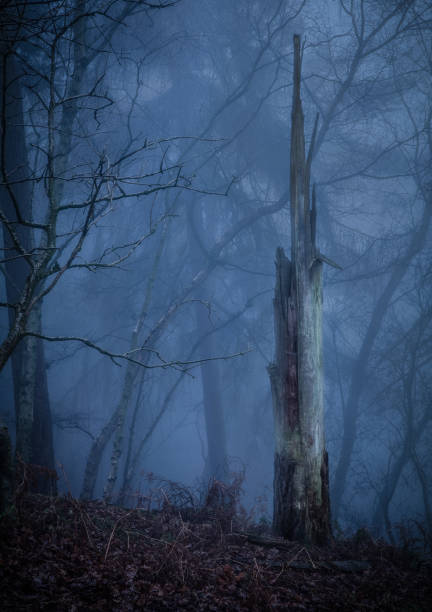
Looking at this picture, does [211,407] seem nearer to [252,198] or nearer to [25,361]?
[252,198]

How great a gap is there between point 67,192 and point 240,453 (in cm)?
1238

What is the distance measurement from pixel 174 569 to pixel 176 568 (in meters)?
0.02

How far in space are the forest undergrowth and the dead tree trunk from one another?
14.1 inches

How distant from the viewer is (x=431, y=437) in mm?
10977

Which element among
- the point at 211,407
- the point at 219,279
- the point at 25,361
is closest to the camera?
the point at 25,361

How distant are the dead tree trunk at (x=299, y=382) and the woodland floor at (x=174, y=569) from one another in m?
0.39

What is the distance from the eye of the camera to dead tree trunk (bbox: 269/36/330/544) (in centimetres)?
414

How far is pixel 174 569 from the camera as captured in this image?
292cm

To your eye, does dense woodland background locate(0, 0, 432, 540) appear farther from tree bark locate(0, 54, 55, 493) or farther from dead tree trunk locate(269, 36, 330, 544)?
dead tree trunk locate(269, 36, 330, 544)

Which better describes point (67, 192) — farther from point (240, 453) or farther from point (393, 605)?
point (240, 453)

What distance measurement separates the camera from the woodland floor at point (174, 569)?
2424 millimetres

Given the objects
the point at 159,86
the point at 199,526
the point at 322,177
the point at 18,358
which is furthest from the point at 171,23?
the point at 199,526

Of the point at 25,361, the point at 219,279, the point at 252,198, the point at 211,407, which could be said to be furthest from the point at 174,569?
the point at 219,279

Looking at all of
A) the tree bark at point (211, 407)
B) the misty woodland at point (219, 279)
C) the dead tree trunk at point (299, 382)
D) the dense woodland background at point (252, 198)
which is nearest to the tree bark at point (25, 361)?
the misty woodland at point (219, 279)
